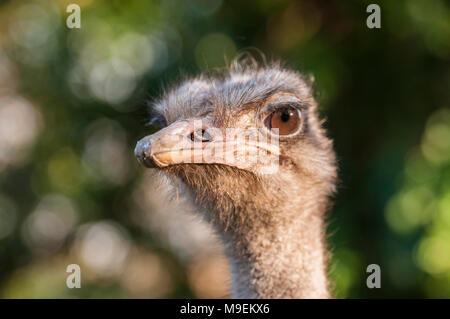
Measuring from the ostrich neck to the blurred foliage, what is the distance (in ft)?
1.54

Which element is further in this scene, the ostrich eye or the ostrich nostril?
the ostrich eye

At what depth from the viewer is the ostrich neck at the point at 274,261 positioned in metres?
1.51

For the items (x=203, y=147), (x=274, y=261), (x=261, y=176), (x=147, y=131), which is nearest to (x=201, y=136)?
(x=203, y=147)

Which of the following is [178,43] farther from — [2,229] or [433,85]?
[2,229]

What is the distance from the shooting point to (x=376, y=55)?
2.94m

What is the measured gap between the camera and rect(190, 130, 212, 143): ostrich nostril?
114 centimetres

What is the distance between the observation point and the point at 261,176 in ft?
4.42

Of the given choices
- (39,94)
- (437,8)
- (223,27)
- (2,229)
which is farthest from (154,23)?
(2,229)

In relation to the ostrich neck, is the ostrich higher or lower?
higher

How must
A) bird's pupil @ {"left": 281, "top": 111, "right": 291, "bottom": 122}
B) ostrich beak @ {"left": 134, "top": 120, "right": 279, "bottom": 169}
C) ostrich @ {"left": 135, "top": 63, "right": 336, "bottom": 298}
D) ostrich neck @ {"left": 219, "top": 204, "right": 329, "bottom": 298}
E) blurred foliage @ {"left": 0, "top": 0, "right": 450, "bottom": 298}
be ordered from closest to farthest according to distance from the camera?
ostrich beak @ {"left": 134, "top": 120, "right": 279, "bottom": 169} < ostrich @ {"left": 135, "top": 63, "right": 336, "bottom": 298} < bird's pupil @ {"left": 281, "top": 111, "right": 291, "bottom": 122} < ostrich neck @ {"left": 219, "top": 204, "right": 329, "bottom": 298} < blurred foliage @ {"left": 0, "top": 0, "right": 450, "bottom": 298}

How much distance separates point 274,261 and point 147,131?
196 cm

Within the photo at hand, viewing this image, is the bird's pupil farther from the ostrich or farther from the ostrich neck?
the ostrich neck

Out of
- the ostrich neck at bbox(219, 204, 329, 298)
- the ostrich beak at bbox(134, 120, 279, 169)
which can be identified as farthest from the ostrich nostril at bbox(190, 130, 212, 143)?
the ostrich neck at bbox(219, 204, 329, 298)

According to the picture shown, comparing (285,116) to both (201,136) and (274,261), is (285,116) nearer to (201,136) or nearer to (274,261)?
(201,136)
